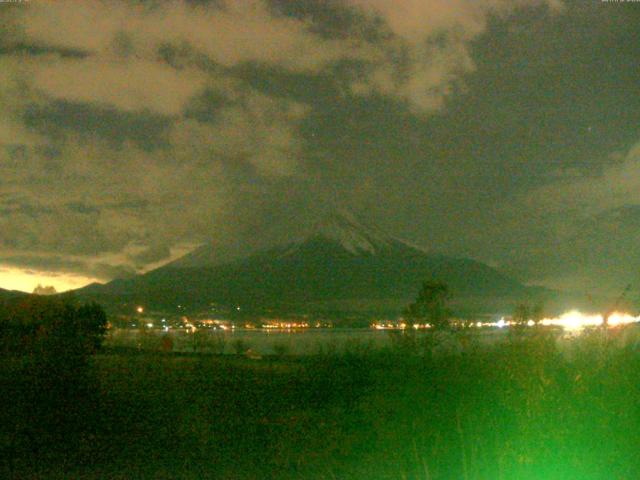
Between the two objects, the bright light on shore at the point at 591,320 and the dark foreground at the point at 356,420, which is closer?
the dark foreground at the point at 356,420

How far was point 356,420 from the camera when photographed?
52.5ft

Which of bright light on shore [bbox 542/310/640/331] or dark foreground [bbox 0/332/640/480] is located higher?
bright light on shore [bbox 542/310/640/331]

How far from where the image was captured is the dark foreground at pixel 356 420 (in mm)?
9359

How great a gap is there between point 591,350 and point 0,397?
12.1 meters

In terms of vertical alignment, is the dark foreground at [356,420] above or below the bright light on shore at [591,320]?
below

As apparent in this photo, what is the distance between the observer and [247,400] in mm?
19016

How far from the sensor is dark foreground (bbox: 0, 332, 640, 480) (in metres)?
9.36

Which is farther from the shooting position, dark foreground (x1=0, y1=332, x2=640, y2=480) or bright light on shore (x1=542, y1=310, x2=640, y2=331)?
bright light on shore (x1=542, y1=310, x2=640, y2=331)

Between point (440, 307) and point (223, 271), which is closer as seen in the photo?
point (440, 307)

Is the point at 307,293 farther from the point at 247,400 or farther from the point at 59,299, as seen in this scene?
the point at 247,400

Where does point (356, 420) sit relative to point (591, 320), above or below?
below

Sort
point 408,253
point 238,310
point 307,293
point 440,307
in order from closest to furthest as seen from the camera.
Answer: point 440,307
point 238,310
point 307,293
point 408,253

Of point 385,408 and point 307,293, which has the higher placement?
point 307,293

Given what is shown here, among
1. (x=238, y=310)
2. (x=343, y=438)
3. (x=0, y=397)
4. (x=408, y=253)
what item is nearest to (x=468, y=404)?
(x=343, y=438)
